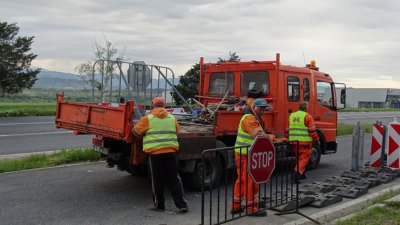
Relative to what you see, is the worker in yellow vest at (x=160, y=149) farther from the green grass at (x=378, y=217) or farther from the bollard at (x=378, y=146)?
the bollard at (x=378, y=146)

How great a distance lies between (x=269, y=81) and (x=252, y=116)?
12.3 ft

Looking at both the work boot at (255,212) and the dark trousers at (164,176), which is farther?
the dark trousers at (164,176)

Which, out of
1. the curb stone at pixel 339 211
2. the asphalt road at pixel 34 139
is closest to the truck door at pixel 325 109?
the curb stone at pixel 339 211

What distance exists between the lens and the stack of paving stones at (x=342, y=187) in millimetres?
7332

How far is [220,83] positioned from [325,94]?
8.65 feet

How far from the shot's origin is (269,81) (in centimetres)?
1038

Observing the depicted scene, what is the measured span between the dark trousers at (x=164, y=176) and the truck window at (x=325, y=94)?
5617mm

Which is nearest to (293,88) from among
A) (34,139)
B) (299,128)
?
(299,128)

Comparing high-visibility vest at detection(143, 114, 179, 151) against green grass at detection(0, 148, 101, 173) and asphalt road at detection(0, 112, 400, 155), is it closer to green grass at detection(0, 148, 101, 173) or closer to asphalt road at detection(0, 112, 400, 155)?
green grass at detection(0, 148, 101, 173)

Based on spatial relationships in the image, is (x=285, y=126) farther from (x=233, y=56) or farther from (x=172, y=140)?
(x=233, y=56)

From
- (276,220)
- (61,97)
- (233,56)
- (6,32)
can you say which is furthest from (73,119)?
(6,32)

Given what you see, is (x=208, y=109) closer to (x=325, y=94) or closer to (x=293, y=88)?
(x=293, y=88)

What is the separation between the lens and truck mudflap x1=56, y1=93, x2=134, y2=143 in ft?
23.4

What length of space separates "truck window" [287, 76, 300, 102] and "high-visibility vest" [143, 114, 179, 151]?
4.39 m
